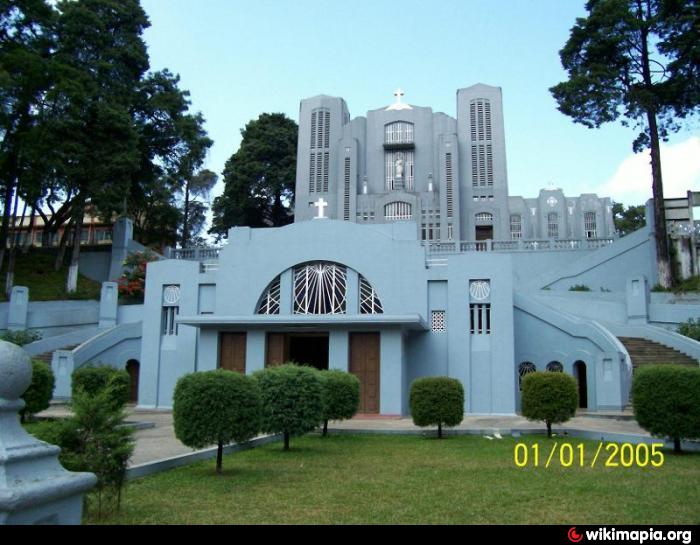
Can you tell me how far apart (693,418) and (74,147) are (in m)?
26.5

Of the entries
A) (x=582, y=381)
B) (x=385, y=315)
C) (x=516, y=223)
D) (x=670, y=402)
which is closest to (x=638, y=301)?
(x=582, y=381)

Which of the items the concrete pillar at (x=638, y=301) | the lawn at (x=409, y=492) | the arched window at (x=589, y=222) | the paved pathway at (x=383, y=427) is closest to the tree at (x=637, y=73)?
the concrete pillar at (x=638, y=301)

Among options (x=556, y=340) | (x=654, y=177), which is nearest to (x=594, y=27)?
(x=654, y=177)

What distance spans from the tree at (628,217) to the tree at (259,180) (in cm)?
2890

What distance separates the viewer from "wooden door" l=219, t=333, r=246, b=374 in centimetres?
2228

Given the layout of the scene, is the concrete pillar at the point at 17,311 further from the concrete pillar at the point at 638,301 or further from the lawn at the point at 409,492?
the concrete pillar at the point at 638,301

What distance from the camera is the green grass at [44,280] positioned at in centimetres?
3131

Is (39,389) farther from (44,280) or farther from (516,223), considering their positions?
(516,223)

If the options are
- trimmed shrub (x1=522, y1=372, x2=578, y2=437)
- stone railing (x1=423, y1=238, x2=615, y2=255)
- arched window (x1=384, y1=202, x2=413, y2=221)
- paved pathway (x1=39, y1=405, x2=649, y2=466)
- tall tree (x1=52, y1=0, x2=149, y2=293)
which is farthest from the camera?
arched window (x1=384, y1=202, x2=413, y2=221)

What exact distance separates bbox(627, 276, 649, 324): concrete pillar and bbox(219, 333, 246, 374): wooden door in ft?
46.5

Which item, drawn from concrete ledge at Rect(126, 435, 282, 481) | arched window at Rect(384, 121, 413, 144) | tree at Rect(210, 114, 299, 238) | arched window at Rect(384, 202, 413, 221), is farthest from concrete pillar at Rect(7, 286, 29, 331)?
arched window at Rect(384, 121, 413, 144)

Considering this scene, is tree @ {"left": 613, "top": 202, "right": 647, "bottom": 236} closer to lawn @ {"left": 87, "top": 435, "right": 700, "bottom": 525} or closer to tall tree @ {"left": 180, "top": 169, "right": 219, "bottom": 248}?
tall tree @ {"left": 180, "top": 169, "right": 219, "bottom": 248}

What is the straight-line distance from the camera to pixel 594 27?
28312mm
